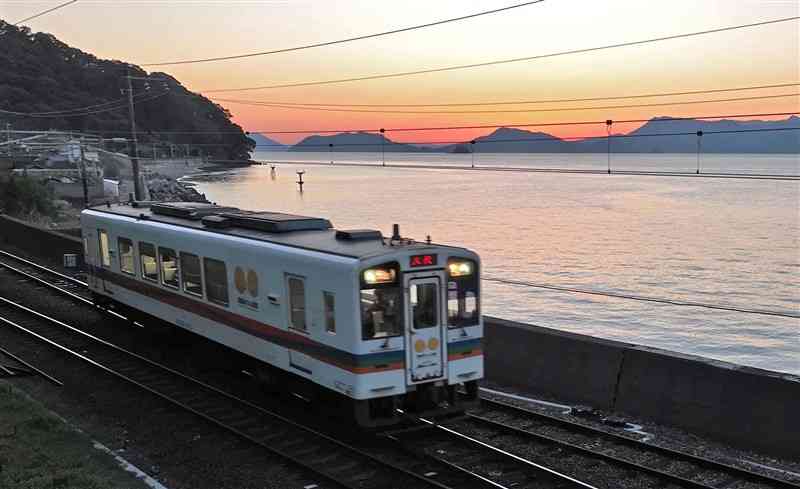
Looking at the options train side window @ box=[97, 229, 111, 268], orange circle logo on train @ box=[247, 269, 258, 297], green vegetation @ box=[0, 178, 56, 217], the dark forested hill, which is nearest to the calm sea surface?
train side window @ box=[97, 229, 111, 268]

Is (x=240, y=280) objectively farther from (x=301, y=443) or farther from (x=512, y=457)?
(x=512, y=457)

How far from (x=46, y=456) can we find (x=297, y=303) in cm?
405

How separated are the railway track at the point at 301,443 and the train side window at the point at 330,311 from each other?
5.85ft

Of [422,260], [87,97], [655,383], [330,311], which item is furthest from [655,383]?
[87,97]

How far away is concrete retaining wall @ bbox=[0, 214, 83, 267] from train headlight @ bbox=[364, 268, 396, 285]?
21570 millimetres

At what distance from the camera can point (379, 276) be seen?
10070 mm

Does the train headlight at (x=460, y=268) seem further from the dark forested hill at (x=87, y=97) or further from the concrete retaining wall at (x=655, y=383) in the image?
the dark forested hill at (x=87, y=97)

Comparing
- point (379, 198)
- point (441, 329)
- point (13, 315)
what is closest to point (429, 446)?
point (441, 329)

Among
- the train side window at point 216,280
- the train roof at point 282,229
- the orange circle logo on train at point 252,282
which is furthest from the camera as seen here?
the train side window at point 216,280

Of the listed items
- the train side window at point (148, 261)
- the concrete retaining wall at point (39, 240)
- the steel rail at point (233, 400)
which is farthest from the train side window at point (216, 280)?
the concrete retaining wall at point (39, 240)

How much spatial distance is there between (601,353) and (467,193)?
369 feet

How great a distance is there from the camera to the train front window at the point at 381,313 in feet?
32.7

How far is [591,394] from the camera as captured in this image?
1262 cm

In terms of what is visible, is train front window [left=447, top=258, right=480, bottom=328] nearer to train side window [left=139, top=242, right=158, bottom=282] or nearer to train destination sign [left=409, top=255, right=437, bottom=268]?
train destination sign [left=409, top=255, right=437, bottom=268]
